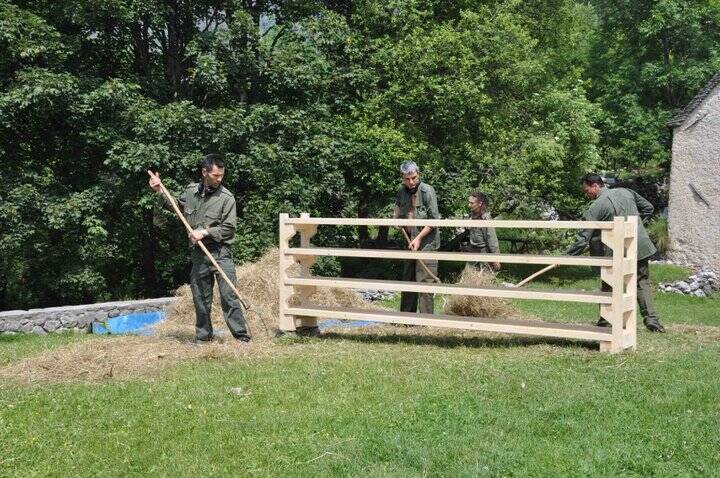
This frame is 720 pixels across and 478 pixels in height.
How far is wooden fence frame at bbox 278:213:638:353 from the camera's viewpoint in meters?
7.40

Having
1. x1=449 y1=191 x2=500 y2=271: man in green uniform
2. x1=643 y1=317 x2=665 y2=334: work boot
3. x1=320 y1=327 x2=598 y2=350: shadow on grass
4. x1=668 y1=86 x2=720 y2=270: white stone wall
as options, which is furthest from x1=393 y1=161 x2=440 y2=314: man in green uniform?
x1=668 y1=86 x2=720 y2=270: white stone wall

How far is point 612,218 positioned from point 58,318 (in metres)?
8.02

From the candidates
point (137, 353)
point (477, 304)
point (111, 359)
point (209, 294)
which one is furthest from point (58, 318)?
point (477, 304)

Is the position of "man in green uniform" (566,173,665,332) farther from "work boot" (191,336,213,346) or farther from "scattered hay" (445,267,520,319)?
"work boot" (191,336,213,346)

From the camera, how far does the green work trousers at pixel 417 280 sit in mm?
9336

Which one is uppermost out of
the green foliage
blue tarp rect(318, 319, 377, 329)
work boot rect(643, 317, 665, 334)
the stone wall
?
work boot rect(643, 317, 665, 334)

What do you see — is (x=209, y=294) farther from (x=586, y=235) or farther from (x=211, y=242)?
(x=586, y=235)

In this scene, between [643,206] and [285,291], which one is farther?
[643,206]

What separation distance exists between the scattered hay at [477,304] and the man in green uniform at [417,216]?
387 millimetres

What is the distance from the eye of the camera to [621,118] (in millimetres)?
29672

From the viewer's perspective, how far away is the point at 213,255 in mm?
8641

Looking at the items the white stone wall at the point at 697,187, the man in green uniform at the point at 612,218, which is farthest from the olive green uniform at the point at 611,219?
the white stone wall at the point at 697,187

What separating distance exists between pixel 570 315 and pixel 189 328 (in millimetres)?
5758

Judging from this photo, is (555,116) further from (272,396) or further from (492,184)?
(272,396)
